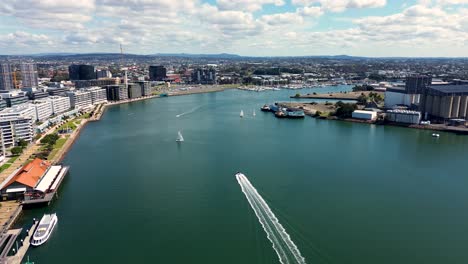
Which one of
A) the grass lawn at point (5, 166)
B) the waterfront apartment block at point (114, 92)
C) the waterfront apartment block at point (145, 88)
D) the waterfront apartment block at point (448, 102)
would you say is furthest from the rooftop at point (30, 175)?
the waterfront apartment block at point (145, 88)

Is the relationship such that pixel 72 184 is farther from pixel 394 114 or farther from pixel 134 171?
pixel 394 114

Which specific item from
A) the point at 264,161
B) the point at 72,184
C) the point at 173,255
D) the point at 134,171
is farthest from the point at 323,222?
the point at 72,184

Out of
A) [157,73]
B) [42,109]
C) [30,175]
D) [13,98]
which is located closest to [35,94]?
[13,98]

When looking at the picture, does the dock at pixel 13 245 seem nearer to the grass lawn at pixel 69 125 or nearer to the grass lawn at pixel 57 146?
the grass lawn at pixel 57 146

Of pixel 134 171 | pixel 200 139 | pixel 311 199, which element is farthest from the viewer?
pixel 200 139

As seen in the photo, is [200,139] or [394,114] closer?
[200,139]

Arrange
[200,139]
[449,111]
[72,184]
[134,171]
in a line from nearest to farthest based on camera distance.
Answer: [72,184]
[134,171]
[200,139]
[449,111]

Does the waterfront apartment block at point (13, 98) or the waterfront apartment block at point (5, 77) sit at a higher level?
the waterfront apartment block at point (5, 77)
